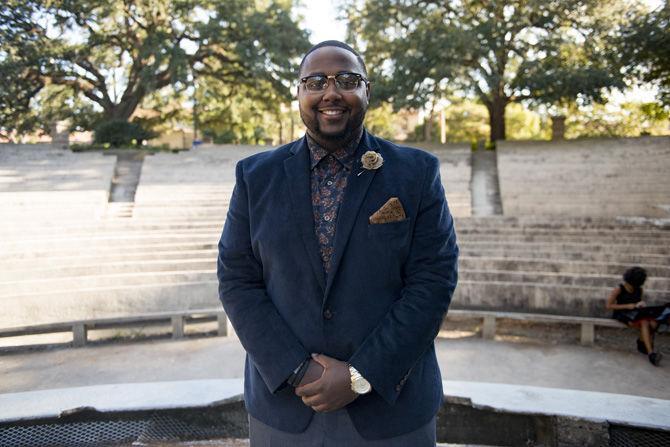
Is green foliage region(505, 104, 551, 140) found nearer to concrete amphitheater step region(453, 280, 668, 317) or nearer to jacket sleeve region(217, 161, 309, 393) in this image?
concrete amphitheater step region(453, 280, 668, 317)

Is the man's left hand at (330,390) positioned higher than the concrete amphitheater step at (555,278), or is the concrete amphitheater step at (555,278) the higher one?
the man's left hand at (330,390)

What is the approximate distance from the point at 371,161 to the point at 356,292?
0.52 meters

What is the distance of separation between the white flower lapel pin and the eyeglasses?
258 mm

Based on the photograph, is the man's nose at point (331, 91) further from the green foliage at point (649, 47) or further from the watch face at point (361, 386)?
the green foliage at point (649, 47)

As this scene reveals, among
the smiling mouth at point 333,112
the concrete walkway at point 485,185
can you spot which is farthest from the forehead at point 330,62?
the concrete walkway at point 485,185

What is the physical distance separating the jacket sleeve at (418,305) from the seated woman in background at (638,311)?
499 cm

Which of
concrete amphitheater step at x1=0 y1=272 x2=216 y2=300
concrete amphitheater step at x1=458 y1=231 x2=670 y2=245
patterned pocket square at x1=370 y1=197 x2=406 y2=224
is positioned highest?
patterned pocket square at x1=370 y1=197 x2=406 y2=224

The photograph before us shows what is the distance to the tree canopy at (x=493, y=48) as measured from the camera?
1992 centimetres

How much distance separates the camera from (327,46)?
6.36 feet

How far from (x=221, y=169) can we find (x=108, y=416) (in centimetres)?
1579

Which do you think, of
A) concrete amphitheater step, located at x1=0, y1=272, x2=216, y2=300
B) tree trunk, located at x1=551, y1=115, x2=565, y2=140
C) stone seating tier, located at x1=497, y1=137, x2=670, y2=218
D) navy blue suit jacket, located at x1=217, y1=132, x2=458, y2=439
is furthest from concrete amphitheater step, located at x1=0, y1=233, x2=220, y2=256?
tree trunk, located at x1=551, y1=115, x2=565, y2=140

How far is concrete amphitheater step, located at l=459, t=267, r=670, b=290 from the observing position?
671cm

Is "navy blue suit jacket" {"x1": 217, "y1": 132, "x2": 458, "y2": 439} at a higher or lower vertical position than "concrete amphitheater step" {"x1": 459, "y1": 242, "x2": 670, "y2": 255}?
higher

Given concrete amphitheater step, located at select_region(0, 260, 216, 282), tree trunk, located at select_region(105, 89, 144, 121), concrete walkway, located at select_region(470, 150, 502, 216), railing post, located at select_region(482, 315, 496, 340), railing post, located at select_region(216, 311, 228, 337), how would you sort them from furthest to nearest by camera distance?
1. tree trunk, located at select_region(105, 89, 144, 121)
2. concrete walkway, located at select_region(470, 150, 502, 216)
3. concrete amphitheater step, located at select_region(0, 260, 216, 282)
4. railing post, located at select_region(216, 311, 228, 337)
5. railing post, located at select_region(482, 315, 496, 340)
